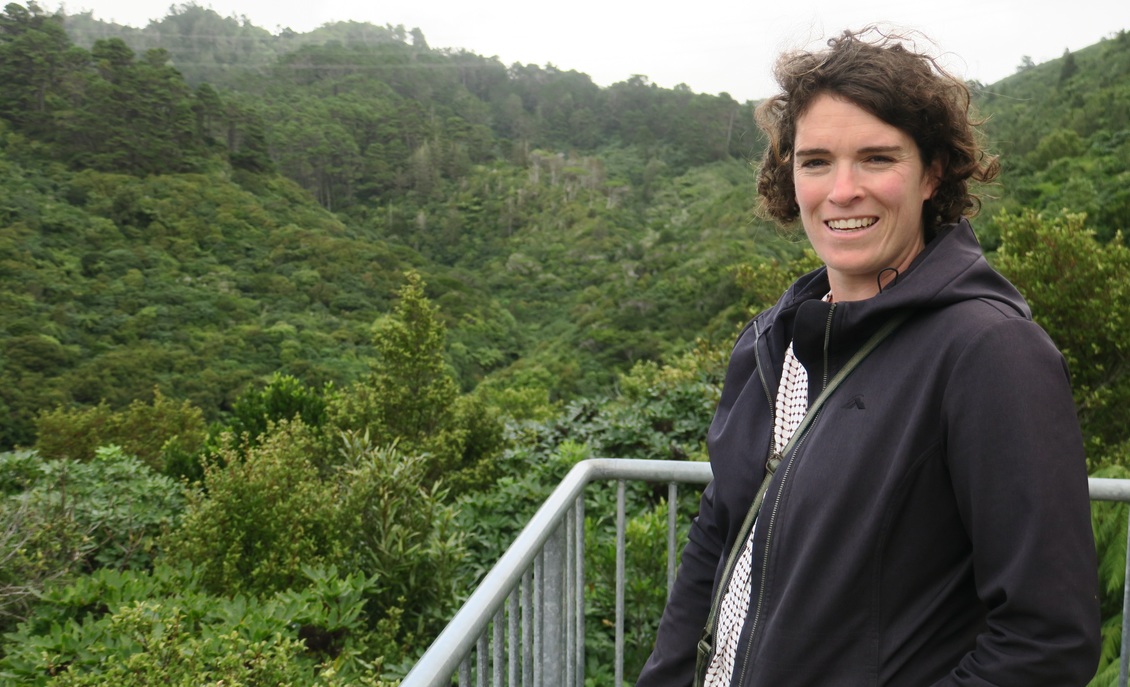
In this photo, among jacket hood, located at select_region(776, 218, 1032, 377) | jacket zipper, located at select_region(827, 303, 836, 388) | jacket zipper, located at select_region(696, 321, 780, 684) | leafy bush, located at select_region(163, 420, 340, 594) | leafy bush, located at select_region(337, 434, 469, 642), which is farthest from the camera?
leafy bush, located at select_region(163, 420, 340, 594)

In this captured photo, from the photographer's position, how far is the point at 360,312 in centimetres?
5072

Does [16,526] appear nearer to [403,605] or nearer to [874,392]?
[403,605]

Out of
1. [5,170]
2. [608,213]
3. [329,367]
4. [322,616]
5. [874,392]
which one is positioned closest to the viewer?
[874,392]

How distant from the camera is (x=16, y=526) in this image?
176 inches

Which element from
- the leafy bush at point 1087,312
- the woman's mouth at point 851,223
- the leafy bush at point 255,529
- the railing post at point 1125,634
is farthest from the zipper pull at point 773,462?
the leafy bush at point 1087,312

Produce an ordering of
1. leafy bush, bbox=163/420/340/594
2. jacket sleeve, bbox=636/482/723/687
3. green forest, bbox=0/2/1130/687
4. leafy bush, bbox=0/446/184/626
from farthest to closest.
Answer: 1. leafy bush, bbox=163/420/340/594
2. leafy bush, bbox=0/446/184/626
3. green forest, bbox=0/2/1130/687
4. jacket sleeve, bbox=636/482/723/687

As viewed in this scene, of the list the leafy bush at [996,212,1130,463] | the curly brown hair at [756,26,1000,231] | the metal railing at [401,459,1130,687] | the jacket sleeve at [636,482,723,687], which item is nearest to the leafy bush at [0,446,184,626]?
the metal railing at [401,459,1130,687]

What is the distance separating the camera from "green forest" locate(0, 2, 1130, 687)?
3.56m

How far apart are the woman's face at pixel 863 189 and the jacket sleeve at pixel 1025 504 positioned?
0.89 ft

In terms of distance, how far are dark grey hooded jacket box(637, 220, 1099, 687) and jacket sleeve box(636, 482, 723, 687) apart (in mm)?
209

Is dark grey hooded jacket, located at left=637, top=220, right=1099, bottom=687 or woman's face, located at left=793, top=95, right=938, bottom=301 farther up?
woman's face, located at left=793, top=95, right=938, bottom=301

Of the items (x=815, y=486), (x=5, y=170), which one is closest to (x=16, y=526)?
(x=815, y=486)

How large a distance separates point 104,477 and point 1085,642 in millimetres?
6903

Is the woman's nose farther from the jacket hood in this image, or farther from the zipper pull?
the zipper pull
